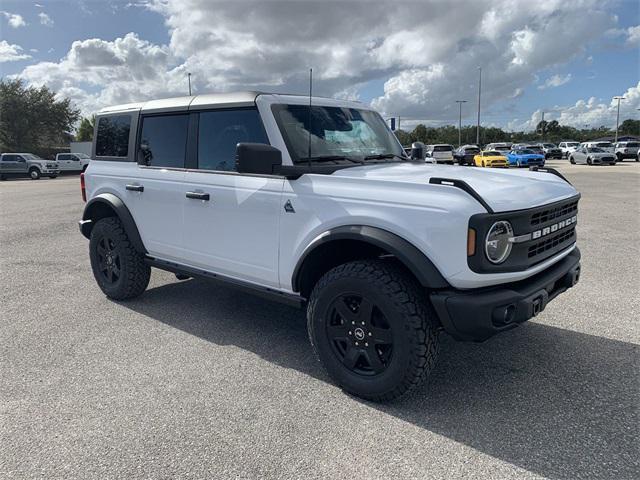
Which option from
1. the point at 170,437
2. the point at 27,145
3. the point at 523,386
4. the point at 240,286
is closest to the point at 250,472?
the point at 170,437

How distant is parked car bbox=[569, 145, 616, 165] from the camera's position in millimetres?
36062

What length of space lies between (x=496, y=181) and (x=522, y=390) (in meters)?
1.38

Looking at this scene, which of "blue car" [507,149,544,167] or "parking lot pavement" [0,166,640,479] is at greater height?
"blue car" [507,149,544,167]

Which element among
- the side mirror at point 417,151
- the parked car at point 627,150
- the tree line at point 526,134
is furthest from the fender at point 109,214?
the tree line at point 526,134

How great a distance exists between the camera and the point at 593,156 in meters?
36.6

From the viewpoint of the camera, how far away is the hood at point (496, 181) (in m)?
2.86

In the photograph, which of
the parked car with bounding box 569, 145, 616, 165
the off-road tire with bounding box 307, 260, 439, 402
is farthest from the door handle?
the parked car with bounding box 569, 145, 616, 165

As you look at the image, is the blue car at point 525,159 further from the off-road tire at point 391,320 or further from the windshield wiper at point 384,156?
the off-road tire at point 391,320

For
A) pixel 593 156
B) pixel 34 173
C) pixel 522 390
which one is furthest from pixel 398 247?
pixel 593 156

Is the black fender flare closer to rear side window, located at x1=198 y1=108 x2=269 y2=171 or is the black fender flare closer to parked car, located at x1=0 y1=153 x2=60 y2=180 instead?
rear side window, located at x1=198 y1=108 x2=269 y2=171

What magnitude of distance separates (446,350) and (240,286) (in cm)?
171

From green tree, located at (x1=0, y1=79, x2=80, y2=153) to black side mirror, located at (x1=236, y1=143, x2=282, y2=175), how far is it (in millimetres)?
59002

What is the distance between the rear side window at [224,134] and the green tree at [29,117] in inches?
2277

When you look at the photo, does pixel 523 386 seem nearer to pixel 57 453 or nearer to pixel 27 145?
pixel 57 453
